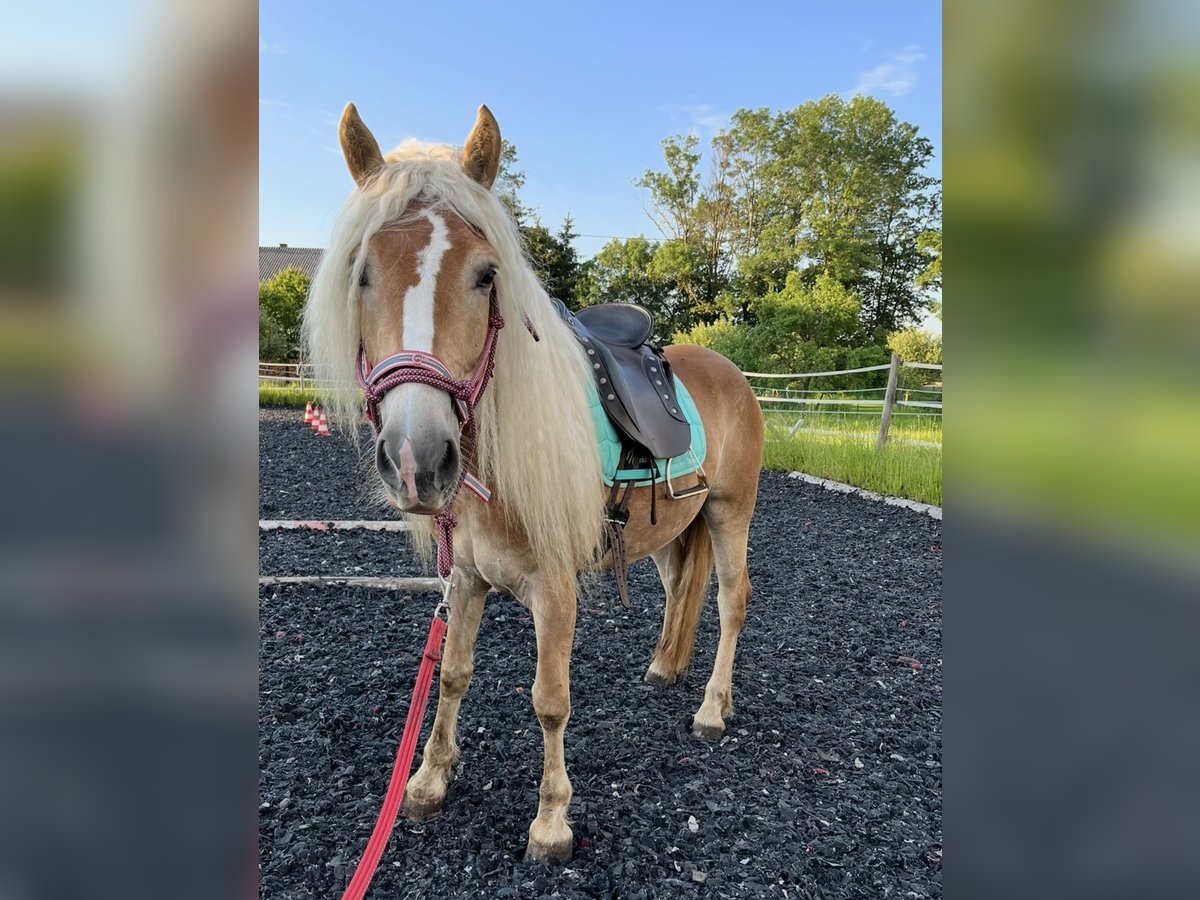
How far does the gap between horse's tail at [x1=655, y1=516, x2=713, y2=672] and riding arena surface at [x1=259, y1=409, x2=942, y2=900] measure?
0.24 m

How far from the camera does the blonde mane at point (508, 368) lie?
1775 mm

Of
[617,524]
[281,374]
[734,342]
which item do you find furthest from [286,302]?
[617,524]

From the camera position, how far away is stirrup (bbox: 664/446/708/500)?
9.13 feet

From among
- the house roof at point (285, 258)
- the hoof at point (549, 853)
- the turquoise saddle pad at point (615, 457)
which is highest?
the house roof at point (285, 258)

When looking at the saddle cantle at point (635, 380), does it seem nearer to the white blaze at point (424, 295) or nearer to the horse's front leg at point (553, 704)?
the horse's front leg at point (553, 704)

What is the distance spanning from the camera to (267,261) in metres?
41.5

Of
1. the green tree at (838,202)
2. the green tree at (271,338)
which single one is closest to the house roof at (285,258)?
the green tree at (271,338)

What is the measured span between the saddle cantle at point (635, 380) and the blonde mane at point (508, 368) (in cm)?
20

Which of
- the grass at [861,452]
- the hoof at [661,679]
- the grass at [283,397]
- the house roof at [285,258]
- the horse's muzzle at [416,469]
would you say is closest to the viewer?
the horse's muzzle at [416,469]

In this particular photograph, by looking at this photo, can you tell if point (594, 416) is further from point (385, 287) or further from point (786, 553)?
point (786, 553)

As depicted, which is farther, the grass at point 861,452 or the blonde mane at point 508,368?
the grass at point 861,452
